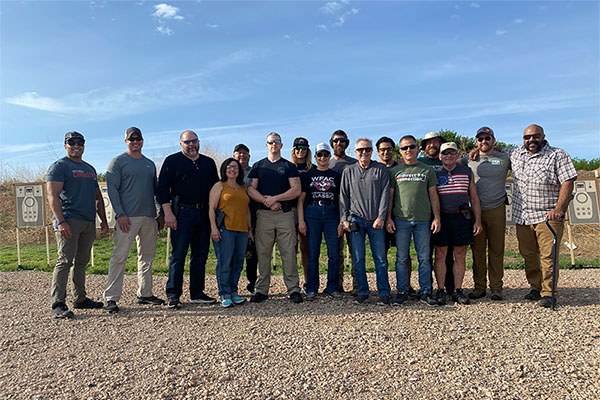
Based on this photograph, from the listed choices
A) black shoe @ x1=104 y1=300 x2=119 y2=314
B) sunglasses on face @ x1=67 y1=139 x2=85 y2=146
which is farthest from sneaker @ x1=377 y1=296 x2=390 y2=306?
sunglasses on face @ x1=67 y1=139 x2=85 y2=146

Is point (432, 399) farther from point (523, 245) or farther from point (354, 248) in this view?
point (523, 245)

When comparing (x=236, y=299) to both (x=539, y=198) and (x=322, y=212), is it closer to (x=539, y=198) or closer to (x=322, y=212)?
(x=322, y=212)

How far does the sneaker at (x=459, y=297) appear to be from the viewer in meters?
6.01

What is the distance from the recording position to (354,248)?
239 inches

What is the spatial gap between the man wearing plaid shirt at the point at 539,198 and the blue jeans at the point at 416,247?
1.43 m

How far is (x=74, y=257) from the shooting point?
5.84m

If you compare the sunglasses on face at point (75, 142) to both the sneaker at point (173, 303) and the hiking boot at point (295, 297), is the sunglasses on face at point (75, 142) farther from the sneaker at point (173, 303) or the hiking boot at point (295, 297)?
the hiking boot at point (295, 297)

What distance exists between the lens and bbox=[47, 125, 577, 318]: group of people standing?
5.87 meters

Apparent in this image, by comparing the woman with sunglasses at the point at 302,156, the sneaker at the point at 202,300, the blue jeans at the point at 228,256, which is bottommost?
the sneaker at the point at 202,300

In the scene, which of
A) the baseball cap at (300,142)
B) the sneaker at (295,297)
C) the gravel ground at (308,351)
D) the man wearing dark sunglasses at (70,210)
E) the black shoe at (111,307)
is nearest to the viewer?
the gravel ground at (308,351)

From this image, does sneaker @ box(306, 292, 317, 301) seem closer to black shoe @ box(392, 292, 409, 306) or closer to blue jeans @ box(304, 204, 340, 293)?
blue jeans @ box(304, 204, 340, 293)

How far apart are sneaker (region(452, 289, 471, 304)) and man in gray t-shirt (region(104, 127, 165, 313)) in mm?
4334

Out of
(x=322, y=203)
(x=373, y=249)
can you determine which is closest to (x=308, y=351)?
Result: (x=373, y=249)

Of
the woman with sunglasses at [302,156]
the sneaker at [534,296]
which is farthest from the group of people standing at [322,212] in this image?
the woman with sunglasses at [302,156]
